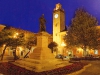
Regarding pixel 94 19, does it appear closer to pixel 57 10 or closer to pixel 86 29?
pixel 86 29

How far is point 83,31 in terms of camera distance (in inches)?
952

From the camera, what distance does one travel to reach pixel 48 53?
14.1m

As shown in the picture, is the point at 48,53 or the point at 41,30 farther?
the point at 41,30

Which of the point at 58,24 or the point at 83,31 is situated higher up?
the point at 58,24

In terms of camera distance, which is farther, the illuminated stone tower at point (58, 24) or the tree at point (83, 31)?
the illuminated stone tower at point (58, 24)

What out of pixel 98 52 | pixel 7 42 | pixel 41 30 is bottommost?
pixel 98 52

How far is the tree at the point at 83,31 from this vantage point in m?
23.6

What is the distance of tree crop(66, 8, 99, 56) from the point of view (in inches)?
930

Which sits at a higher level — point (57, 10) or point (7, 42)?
point (57, 10)

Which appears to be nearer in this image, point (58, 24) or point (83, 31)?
point (83, 31)

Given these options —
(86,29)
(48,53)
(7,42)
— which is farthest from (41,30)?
(86,29)

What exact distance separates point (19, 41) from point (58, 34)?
24516mm

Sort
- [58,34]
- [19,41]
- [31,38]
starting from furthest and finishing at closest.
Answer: [58,34] → [31,38] → [19,41]

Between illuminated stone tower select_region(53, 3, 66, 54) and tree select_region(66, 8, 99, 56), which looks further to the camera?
illuminated stone tower select_region(53, 3, 66, 54)
